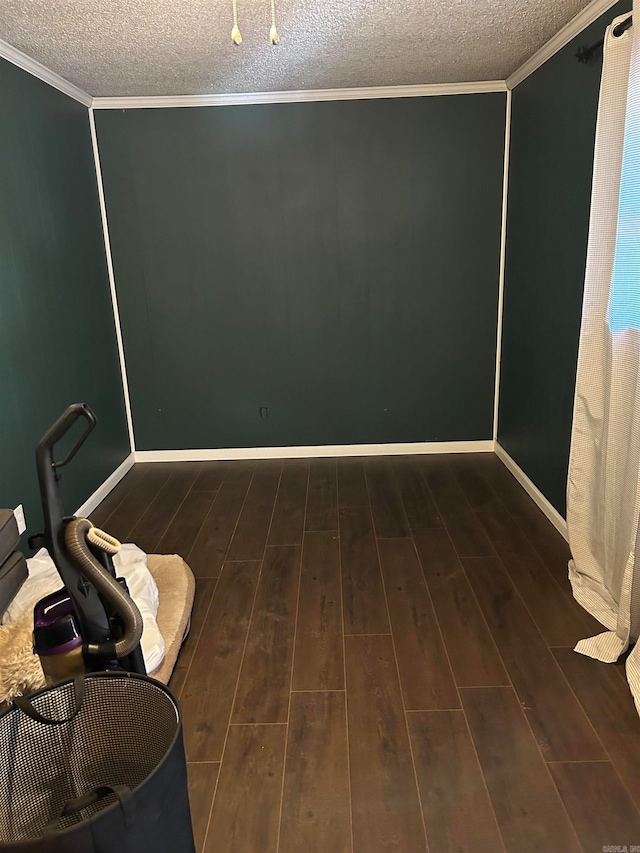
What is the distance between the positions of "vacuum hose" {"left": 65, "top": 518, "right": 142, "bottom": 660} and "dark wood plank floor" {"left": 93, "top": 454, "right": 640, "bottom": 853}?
2.00 ft

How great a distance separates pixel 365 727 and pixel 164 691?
0.81 metres

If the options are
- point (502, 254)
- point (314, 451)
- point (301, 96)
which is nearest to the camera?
point (301, 96)

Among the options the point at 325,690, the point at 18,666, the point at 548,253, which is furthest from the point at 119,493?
the point at 548,253

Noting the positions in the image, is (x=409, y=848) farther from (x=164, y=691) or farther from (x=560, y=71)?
(x=560, y=71)

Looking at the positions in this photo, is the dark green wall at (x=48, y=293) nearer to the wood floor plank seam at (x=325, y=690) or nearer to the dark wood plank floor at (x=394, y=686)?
the dark wood plank floor at (x=394, y=686)

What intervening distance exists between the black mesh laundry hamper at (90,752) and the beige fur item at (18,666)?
0.40 m

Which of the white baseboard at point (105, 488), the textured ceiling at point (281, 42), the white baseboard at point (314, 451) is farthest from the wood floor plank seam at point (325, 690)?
the textured ceiling at point (281, 42)

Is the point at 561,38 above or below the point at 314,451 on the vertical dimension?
above

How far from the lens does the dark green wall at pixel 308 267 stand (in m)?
3.84

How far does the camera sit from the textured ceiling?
2459mm

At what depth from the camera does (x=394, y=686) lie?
2.05m

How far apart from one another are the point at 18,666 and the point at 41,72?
288 centimetres

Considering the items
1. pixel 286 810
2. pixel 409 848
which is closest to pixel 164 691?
pixel 286 810

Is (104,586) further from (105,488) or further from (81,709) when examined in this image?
(105,488)
